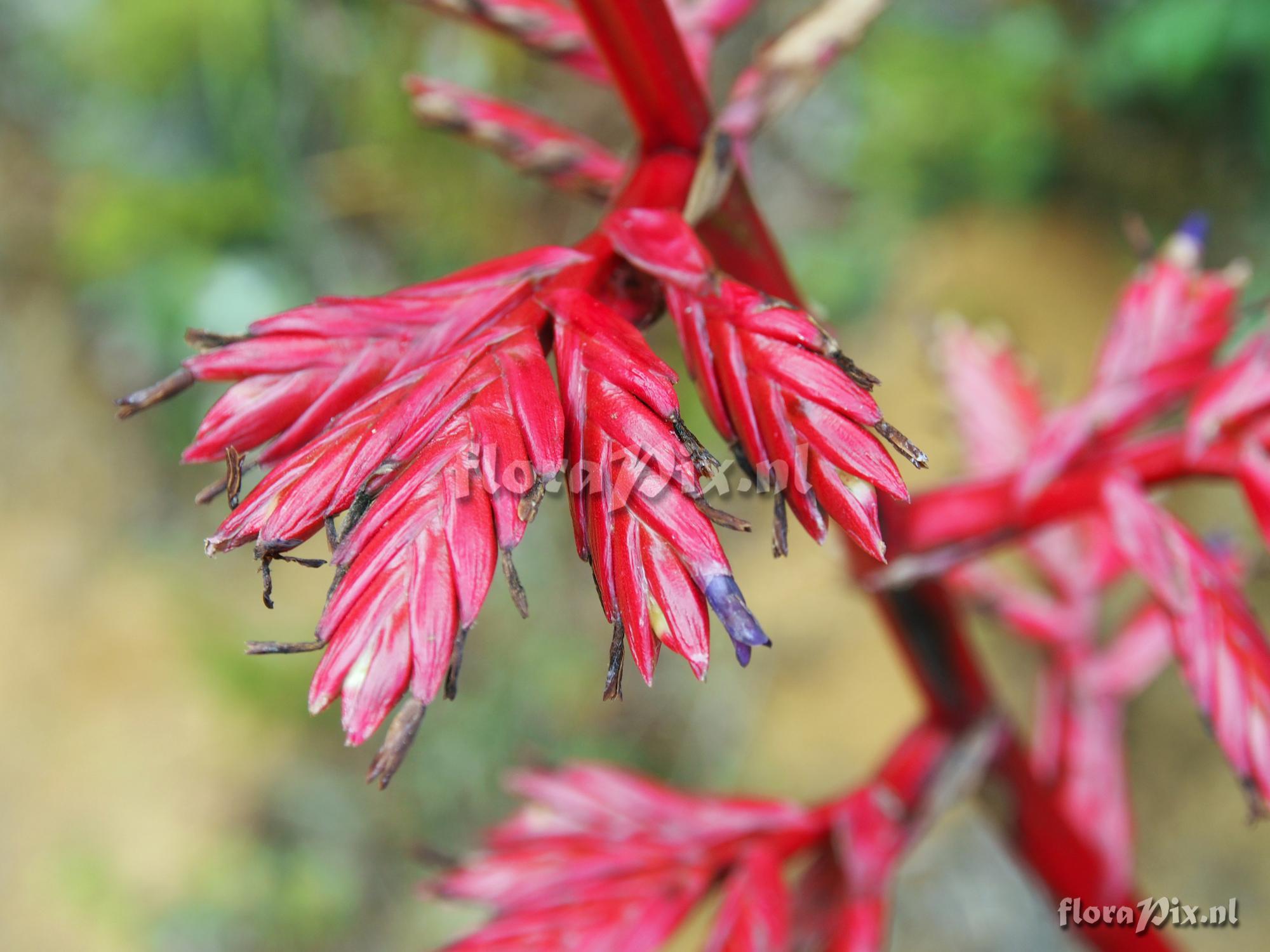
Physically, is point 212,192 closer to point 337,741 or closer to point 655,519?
point 337,741

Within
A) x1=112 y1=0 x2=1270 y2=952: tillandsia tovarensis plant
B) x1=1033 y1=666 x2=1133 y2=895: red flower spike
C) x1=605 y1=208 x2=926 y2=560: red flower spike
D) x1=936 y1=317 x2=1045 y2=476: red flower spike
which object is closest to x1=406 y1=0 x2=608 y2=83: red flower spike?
x1=112 y1=0 x2=1270 y2=952: tillandsia tovarensis plant

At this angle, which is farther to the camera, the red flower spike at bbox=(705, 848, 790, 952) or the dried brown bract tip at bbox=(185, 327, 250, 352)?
the red flower spike at bbox=(705, 848, 790, 952)

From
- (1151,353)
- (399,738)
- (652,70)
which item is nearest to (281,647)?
(399,738)

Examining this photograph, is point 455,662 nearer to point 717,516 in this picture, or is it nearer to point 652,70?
point 717,516

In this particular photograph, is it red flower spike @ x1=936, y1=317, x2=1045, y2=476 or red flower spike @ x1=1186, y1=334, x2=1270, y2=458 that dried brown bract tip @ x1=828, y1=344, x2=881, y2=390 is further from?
red flower spike @ x1=936, y1=317, x2=1045, y2=476

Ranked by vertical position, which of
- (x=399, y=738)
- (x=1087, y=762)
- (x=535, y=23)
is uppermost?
(x=535, y=23)

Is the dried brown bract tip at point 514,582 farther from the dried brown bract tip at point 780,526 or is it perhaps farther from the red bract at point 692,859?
the red bract at point 692,859

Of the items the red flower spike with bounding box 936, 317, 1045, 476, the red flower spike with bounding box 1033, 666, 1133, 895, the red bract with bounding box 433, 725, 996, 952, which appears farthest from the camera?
the red flower spike with bounding box 936, 317, 1045, 476
